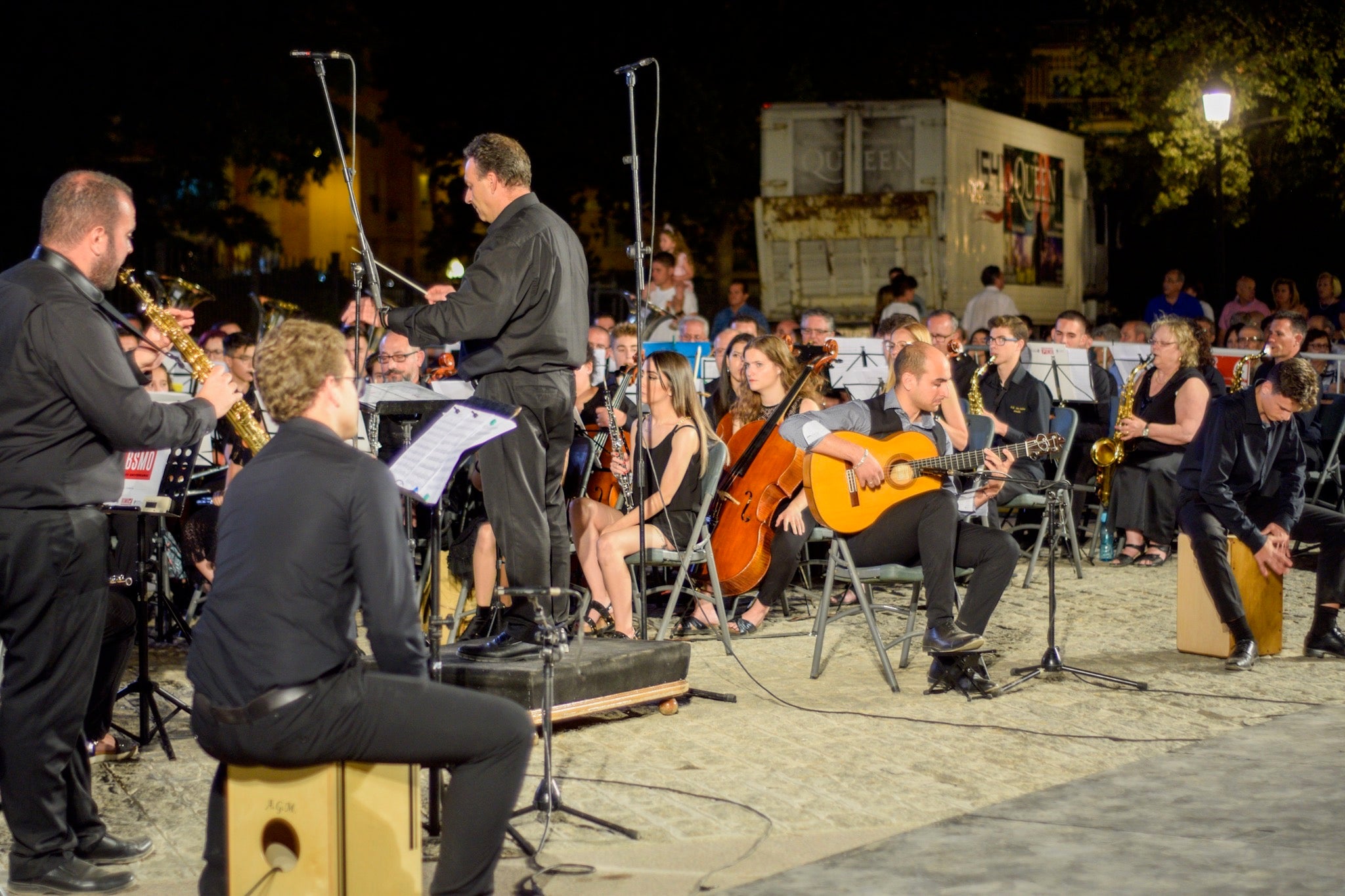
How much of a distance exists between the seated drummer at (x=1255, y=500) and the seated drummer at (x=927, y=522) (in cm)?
121

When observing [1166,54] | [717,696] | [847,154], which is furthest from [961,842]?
[1166,54]

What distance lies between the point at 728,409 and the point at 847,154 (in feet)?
27.3

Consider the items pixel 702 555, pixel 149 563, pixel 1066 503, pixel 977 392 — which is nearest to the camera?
pixel 149 563

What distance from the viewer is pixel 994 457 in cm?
699

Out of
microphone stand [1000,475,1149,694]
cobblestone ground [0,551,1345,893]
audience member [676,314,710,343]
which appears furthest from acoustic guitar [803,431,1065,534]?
audience member [676,314,710,343]

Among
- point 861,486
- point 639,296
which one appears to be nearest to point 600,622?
point 861,486

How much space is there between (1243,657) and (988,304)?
898 cm

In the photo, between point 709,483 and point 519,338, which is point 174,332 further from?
point 709,483

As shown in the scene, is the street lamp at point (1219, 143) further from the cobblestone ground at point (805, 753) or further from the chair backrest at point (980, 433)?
the cobblestone ground at point (805, 753)

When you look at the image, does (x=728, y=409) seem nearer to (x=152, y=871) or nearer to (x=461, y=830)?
(x=152, y=871)

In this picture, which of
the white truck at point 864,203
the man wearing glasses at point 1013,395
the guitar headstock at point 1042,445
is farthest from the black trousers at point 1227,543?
the white truck at point 864,203

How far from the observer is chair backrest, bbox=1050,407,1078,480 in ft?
34.2

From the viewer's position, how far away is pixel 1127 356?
12180mm

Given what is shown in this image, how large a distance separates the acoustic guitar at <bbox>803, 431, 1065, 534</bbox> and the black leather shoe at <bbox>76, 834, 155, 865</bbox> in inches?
133
